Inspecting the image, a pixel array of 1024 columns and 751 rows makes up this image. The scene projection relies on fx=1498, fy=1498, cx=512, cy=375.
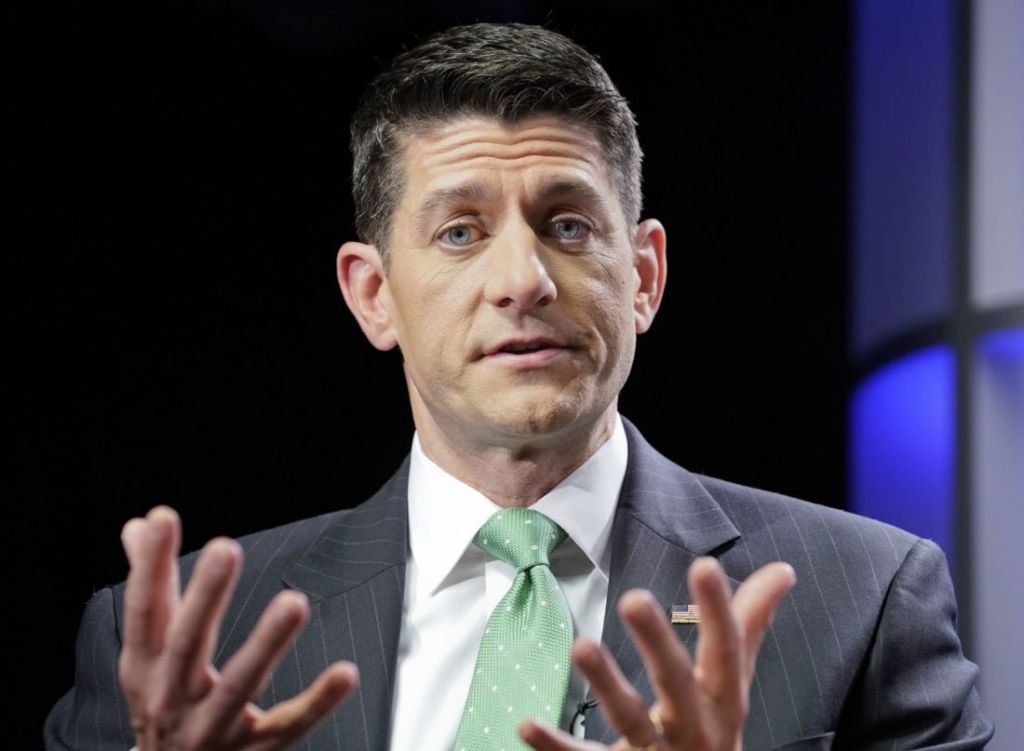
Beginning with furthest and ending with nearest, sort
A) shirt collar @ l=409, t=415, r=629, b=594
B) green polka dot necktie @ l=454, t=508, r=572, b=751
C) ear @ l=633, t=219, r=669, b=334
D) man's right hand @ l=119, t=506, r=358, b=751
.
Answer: ear @ l=633, t=219, r=669, b=334 → shirt collar @ l=409, t=415, r=629, b=594 → green polka dot necktie @ l=454, t=508, r=572, b=751 → man's right hand @ l=119, t=506, r=358, b=751

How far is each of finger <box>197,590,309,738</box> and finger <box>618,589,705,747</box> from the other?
34cm

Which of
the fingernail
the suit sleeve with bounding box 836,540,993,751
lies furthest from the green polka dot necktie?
the fingernail

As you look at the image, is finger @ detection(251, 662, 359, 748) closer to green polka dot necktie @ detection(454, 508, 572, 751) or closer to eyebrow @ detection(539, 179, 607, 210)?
green polka dot necktie @ detection(454, 508, 572, 751)

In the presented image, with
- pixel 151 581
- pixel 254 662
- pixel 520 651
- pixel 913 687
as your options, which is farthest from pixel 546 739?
pixel 913 687

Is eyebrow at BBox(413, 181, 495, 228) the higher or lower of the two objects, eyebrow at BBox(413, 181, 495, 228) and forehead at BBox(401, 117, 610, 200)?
the lower

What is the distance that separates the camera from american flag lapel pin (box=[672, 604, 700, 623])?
2.18m

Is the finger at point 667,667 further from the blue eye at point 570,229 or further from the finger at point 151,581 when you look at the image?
A: the blue eye at point 570,229

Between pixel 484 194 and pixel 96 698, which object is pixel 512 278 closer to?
pixel 484 194

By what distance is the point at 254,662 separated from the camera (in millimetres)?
1558

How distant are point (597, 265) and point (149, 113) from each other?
1194 mm

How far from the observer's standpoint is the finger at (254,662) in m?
1.53

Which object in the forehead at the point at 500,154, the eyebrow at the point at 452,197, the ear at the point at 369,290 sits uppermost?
the forehead at the point at 500,154

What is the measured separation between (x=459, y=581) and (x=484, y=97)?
75cm

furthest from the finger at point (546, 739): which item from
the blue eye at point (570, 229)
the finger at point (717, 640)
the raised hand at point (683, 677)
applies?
the blue eye at point (570, 229)
